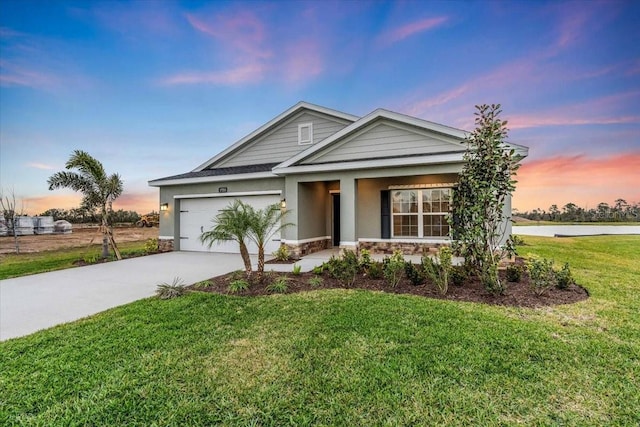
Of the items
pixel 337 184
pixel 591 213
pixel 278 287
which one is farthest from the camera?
pixel 591 213

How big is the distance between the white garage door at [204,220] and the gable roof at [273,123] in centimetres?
304

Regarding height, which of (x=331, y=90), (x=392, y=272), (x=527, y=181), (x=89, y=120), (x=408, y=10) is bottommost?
(x=392, y=272)

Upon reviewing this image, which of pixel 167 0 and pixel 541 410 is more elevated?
pixel 167 0

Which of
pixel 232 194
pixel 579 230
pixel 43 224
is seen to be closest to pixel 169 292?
pixel 232 194

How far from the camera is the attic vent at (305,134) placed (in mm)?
13469

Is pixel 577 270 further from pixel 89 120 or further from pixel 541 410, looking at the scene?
pixel 89 120

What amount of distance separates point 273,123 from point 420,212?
7.96 meters

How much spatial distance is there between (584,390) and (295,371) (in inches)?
112

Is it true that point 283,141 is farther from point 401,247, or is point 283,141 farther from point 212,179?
point 401,247

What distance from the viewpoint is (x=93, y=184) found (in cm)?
1101

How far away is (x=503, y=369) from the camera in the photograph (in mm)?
3123

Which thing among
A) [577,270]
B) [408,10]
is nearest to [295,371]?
[577,270]

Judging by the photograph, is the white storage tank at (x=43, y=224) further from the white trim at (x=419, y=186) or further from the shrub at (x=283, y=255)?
the white trim at (x=419, y=186)

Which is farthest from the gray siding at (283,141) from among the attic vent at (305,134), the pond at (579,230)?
the pond at (579,230)
